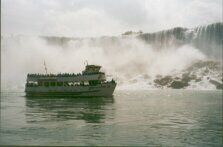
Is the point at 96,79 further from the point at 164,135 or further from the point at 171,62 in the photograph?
the point at 171,62

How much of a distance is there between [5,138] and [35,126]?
665cm

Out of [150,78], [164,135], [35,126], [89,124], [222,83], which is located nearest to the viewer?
[164,135]

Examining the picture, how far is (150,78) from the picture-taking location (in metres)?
165

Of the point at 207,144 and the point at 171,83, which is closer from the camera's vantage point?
the point at 207,144

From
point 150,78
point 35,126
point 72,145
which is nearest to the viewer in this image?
point 72,145

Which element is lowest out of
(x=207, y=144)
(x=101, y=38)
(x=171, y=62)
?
(x=207, y=144)

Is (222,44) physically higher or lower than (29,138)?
higher

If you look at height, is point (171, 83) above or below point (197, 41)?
below

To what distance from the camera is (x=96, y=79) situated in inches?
3179

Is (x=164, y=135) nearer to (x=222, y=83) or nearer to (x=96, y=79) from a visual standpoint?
(x=96, y=79)

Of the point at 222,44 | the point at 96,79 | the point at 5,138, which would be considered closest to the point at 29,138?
the point at 5,138

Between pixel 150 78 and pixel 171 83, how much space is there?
11.0 meters

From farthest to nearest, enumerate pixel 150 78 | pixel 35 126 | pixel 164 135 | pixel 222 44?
pixel 150 78 → pixel 222 44 → pixel 35 126 → pixel 164 135

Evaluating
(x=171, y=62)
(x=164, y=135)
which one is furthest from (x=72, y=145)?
(x=171, y=62)
